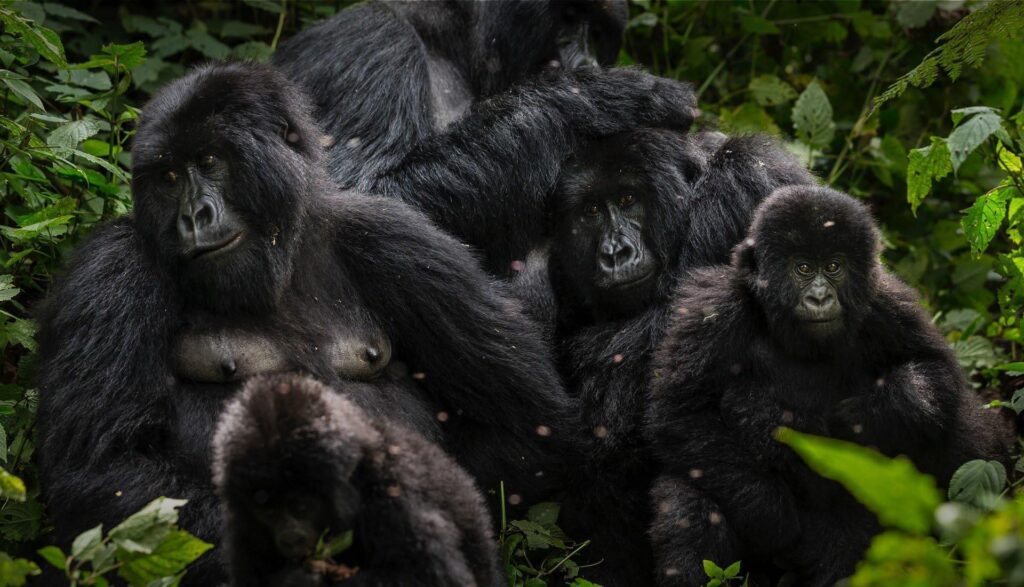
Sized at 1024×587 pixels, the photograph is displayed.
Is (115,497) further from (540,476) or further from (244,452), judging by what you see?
(540,476)

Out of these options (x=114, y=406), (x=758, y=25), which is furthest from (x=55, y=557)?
(x=758, y=25)

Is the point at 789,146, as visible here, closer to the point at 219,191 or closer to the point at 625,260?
the point at 625,260

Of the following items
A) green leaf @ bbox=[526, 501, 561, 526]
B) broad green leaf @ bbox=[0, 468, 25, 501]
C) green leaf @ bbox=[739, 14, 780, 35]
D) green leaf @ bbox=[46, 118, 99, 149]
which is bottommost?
green leaf @ bbox=[526, 501, 561, 526]

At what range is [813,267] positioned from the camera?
4129 millimetres

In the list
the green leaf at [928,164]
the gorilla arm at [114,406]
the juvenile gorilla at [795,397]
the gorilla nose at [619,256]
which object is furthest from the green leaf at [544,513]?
the green leaf at [928,164]

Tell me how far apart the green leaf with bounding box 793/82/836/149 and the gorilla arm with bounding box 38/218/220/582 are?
347 centimetres

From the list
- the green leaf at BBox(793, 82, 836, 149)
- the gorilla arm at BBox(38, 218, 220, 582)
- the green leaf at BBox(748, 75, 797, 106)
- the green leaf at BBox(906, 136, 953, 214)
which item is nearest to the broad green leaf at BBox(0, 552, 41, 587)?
the gorilla arm at BBox(38, 218, 220, 582)

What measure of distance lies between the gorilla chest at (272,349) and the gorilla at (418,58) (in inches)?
41.9

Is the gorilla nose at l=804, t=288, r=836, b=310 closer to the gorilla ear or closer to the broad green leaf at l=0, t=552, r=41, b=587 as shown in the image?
the gorilla ear

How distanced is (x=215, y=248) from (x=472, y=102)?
1.98 metres

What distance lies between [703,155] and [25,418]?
8.91ft

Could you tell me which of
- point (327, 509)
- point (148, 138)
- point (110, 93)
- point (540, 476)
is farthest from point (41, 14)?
point (327, 509)

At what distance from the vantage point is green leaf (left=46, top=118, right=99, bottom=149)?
4.71 meters

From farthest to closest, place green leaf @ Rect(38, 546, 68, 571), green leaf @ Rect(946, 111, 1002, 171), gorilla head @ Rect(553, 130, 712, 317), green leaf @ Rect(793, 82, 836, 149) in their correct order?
green leaf @ Rect(793, 82, 836, 149) < gorilla head @ Rect(553, 130, 712, 317) < green leaf @ Rect(946, 111, 1002, 171) < green leaf @ Rect(38, 546, 68, 571)
